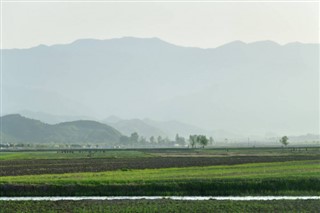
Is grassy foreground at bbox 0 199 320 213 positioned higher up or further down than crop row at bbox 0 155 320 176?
higher up

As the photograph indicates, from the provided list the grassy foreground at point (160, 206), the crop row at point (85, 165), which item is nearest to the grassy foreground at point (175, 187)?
the grassy foreground at point (160, 206)

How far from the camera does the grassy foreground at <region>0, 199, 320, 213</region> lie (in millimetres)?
27641

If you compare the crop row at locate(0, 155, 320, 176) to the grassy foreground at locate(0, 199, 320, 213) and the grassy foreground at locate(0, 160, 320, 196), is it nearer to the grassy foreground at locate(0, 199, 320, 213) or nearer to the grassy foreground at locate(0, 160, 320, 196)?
the grassy foreground at locate(0, 160, 320, 196)

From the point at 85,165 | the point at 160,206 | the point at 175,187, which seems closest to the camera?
the point at 160,206

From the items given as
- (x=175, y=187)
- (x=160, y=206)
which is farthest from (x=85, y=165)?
(x=160, y=206)

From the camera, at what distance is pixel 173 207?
28438 millimetres

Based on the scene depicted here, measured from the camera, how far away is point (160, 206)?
28.7m

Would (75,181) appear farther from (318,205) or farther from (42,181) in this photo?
(318,205)

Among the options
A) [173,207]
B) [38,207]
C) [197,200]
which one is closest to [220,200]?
[197,200]

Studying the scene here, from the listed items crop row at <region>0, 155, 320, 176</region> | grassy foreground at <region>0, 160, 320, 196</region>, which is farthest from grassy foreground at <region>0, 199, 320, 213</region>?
crop row at <region>0, 155, 320, 176</region>

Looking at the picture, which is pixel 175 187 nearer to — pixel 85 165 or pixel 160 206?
pixel 160 206

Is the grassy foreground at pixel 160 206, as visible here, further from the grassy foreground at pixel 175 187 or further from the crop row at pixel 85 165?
the crop row at pixel 85 165

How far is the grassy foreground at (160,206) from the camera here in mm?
27641

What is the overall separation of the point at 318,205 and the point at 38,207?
1695 cm
